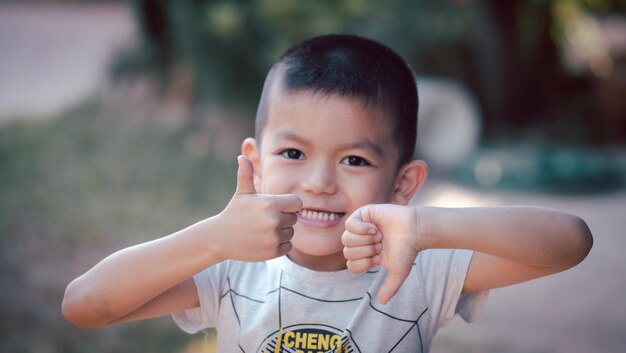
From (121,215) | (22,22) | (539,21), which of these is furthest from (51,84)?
(539,21)

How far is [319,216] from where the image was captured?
1514 millimetres

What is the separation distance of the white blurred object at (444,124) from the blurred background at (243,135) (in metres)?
0.02

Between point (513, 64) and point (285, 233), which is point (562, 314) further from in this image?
point (513, 64)

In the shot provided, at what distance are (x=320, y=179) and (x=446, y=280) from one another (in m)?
0.37

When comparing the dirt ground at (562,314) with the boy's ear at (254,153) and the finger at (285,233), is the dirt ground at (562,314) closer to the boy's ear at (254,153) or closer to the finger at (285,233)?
the boy's ear at (254,153)

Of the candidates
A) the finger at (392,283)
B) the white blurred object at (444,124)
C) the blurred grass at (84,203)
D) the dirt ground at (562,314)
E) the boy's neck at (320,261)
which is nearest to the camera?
the finger at (392,283)

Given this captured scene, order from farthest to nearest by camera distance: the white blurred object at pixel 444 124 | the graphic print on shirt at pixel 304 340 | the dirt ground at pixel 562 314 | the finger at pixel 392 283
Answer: the white blurred object at pixel 444 124
the dirt ground at pixel 562 314
the graphic print on shirt at pixel 304 340
the finger at pixel 392 283

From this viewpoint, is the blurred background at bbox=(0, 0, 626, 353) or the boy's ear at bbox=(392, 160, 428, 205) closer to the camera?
the boy's ear at bbox=(392, 160, 428, 205)

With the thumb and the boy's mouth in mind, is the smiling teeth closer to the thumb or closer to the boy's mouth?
the boy's mouth

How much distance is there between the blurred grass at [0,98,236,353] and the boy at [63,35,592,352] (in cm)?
161

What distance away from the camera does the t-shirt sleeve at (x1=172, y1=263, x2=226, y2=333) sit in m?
1.54

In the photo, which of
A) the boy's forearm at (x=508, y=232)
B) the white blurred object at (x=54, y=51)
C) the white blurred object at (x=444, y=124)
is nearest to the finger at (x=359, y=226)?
the boy's forearm at (x=508, y=232)

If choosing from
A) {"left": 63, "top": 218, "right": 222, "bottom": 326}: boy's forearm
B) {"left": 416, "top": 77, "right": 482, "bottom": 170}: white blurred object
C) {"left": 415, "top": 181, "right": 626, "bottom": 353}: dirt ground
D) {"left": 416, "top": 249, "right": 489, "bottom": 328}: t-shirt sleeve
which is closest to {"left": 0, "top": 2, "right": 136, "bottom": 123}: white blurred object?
{"left": 416, "top": 77, "right": 482, "bottom": 170}: white blurred object

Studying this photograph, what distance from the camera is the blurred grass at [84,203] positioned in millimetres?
3084
